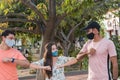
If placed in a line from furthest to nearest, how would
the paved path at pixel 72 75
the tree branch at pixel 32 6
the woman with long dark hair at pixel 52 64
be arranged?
the paved path at pixel 72 75 < the tree branch at pixel 32 6 < the woman with long dark hair at pixel 52 64

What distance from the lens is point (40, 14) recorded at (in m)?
9.73

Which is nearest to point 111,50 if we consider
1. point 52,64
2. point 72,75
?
point 52,64

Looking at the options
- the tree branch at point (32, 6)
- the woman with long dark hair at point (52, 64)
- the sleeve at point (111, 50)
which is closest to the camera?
the sleeve at point (111, 50)

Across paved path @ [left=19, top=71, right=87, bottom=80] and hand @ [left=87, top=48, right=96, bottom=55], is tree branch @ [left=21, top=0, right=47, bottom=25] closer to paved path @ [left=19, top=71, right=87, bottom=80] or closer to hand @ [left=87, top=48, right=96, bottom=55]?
hand @ [left=87, top=48, right=96, bottom=55]

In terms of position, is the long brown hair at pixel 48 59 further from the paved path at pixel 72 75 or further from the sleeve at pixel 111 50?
the paved path at pixel 72 75

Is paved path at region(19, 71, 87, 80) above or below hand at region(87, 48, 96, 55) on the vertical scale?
below

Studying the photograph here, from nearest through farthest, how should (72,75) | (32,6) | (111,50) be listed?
1. (111,50)
2. (32,6)
3. (72,75)

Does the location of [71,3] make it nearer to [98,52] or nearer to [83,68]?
[98,52]

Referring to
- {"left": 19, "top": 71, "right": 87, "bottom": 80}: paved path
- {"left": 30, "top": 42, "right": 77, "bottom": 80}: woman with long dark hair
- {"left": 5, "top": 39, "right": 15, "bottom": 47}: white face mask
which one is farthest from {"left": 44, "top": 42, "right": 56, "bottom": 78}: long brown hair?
{"left": 19, "top": 71, "right": 87, "bottom": 80}: paved path

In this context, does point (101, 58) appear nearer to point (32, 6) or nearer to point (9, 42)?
point (9, 42)

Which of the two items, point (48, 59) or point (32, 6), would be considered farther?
point (32, 6)

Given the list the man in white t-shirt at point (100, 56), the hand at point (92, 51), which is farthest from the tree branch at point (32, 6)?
the hand at point (92, 51)

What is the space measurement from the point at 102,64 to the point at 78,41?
23337 mm

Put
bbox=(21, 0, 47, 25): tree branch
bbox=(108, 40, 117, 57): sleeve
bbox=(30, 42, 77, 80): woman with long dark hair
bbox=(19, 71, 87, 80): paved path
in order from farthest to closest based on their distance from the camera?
bbox=(19, 71, 87, 80): paved path → bbox=(21, 0, 47, 25): tree branch → bbox=(30, 42, 77, 80): woman with long dark hair → bbox=(108, 40, 117, 57): sleeve
